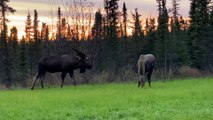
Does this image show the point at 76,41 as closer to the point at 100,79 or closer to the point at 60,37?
the point at 60,37

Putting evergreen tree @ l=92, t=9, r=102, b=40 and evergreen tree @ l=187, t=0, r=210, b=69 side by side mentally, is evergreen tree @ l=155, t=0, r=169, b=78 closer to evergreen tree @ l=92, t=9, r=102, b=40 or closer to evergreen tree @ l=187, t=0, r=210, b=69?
evergreen tree @ l=187, t=0, r=210, b=69

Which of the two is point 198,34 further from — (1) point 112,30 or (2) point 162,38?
(1) point 112,30

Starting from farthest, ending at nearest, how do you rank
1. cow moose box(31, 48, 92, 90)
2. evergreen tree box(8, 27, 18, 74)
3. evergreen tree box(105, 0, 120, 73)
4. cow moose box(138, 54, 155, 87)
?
evergreen tree box(8, 27, 18, 74) → evergreen tree box(105, 0, 120, 73) → cow moose box(31, 48, 92, 90) → cow moose box(138, 54, 155, 87)

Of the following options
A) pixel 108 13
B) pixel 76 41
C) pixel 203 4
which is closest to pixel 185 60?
pixel 203 4

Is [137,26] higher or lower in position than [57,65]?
higher

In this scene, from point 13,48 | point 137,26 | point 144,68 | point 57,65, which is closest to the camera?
point 144,68

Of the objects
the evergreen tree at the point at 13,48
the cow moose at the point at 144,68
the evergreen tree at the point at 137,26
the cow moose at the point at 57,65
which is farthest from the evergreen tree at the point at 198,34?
the evergreen tree at the point at 13,48

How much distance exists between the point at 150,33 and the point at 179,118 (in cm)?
5964

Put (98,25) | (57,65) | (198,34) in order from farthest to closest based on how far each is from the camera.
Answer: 1. (98,25)
2. (198,34)
3. (57,65)

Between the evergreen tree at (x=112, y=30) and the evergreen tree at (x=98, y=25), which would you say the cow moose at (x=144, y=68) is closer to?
the evergreen tree at (x=98, y=25)

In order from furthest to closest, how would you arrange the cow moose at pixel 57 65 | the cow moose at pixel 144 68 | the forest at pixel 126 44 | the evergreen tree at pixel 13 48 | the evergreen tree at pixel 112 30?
the evergreen tree at pixel 13 48, the evergreen tree at pixel 112 30, the forest at pixel 126 44, the cow moose at pixel 57 65, the cow moose at pixel 144 68

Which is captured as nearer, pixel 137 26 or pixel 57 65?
pixel 57 65

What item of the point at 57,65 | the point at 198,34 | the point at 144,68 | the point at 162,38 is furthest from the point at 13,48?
the point at 144,68

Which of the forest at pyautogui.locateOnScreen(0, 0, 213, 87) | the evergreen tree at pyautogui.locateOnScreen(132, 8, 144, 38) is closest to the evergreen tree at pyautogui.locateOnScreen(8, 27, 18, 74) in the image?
the forest at pyautogui.locateOnScreen(0, 0, 213, 87)
